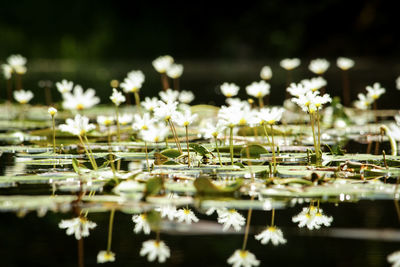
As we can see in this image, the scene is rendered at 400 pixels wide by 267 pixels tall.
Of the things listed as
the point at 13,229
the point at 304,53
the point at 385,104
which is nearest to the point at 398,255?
the point at 13,229

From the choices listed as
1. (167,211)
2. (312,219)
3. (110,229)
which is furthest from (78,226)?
(312,219)

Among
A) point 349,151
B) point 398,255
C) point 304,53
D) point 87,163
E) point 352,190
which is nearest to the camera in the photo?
point 398,255

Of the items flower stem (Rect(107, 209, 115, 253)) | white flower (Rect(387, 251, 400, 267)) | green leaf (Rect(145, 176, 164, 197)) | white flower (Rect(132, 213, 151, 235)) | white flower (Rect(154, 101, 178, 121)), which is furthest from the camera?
white flower (Rect(154, 101, 178, 121))

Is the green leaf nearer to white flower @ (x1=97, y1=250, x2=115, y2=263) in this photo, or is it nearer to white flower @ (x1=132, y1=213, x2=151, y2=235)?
white flower @ (x1=132, y1=213, x2=151, y2=235)

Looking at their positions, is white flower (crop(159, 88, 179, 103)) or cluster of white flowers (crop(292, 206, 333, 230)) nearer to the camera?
cluster of white flowers (crop(292, 206, 333, 230))

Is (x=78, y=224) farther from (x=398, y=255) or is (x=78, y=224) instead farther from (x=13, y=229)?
(x=398, y=255)

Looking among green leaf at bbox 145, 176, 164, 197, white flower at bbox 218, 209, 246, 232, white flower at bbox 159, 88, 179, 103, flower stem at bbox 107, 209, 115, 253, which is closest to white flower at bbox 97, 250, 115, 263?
flower stem at bbox 107, 209, 115, 253

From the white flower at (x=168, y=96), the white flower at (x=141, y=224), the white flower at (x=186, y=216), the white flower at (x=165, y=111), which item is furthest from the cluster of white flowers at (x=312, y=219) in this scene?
the white flower at (x=168, y=96)
